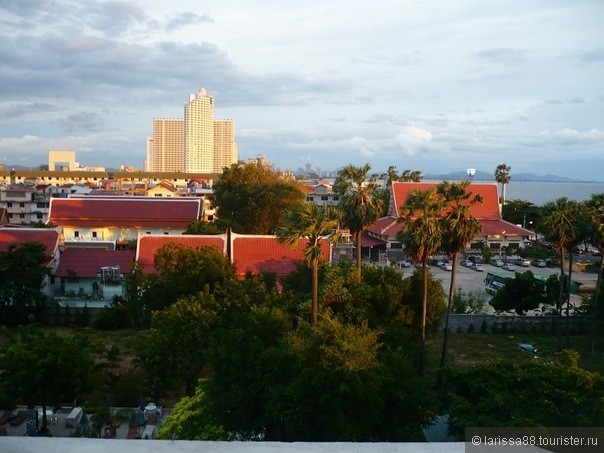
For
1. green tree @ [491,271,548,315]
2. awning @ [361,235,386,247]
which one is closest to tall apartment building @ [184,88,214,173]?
awning @ [361,235,386,247]

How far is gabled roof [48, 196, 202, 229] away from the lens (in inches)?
1740

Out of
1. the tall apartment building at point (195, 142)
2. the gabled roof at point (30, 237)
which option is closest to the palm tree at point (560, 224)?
the gabled roof at point (30, 237)

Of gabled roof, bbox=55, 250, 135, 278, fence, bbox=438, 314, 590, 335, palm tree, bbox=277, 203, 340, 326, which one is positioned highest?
palm tree, bbox=277, 203, 340, 326

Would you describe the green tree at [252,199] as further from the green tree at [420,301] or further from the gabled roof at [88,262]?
the green tree at [420,301]

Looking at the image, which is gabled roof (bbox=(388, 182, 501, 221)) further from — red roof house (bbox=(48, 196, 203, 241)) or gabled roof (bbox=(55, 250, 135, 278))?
gabled roof (bbox=(55, 250, 135, 278))

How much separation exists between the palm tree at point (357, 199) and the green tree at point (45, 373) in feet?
34.4

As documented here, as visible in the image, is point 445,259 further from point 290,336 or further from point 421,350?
point 290,336

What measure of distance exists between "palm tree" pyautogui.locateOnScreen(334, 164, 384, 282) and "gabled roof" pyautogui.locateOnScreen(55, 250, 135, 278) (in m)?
13.0

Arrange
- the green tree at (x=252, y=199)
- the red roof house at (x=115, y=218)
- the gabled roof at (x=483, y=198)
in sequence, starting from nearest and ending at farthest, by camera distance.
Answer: the green tree at (x=252, y=199) < the red roof house at (x=115, y=218) < the gabled roof at (x=483, y=198)

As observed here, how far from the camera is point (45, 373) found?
14.2m

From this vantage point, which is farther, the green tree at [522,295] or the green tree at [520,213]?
the green tree at [520,213]

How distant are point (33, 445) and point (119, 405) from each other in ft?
48.8

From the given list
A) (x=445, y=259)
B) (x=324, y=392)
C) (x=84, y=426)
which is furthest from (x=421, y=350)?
(x=445, y=259)

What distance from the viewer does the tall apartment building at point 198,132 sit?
16038 centimetres
